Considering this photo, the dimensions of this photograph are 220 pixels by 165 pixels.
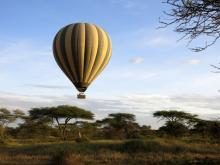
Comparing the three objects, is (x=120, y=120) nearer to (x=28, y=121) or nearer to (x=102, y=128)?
(x=102, y=128)

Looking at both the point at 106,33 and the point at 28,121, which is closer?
the point at 106,33

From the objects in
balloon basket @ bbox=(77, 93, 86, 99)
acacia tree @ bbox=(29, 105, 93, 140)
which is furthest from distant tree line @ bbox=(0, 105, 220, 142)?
balloon basket @ bbox=(77, 93, 86, 99)

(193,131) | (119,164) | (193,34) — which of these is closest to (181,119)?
(193,131)

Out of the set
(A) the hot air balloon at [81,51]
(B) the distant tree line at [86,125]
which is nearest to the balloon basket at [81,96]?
(A) the hot air balloon at [81,51]

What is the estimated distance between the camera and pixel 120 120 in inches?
2141

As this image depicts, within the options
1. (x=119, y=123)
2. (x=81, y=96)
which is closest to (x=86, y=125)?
(x=119, y=123)

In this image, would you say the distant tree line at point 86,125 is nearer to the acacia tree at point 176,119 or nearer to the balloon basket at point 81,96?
the acacia tree at point 176,119

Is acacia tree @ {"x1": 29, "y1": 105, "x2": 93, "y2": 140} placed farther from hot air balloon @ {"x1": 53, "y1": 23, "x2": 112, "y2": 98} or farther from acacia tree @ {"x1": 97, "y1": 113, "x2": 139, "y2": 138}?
hot air balloon @ {"x1": 53, "y1": 23, "x2": 112, "y2": 98}

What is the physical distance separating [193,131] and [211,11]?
44.7 metres

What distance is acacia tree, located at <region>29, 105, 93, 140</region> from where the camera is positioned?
5075cm

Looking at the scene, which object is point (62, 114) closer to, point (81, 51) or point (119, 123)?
point (119, 123)

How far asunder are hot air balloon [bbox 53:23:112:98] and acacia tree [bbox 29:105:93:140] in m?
24.8

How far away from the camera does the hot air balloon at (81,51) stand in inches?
999

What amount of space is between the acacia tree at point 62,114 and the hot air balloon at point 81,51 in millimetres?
24832
